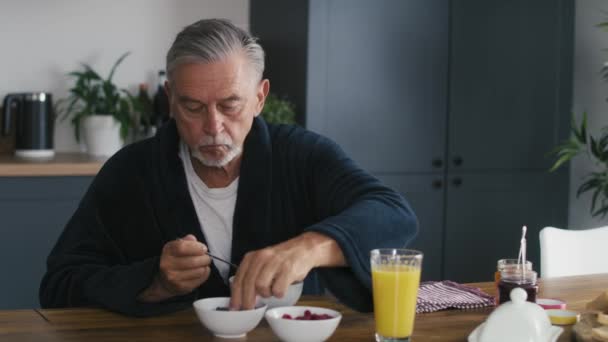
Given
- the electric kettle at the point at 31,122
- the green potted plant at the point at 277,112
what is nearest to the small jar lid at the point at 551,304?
the green potted plant at the point at 277,112

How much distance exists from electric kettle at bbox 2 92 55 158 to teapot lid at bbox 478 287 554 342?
2.63 m

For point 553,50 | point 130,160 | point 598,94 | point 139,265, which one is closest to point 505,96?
point 553,50

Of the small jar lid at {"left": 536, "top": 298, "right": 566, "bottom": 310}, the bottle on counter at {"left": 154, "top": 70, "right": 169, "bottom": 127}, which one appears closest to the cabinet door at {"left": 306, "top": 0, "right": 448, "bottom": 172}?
the bottle on counter at {"left": 154, "top": 70, "right": 169, "bottom": 127}

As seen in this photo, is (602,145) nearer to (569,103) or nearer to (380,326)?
(569,103)

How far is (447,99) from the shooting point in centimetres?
401

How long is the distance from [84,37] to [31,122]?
0.46m

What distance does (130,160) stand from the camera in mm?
2180

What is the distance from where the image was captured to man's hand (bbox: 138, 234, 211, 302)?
5.49ft

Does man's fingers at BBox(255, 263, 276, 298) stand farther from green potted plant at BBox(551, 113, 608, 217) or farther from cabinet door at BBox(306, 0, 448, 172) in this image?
green potted plant at BBox(551, 113, 608, 217)

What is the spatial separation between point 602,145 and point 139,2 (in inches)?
79.9

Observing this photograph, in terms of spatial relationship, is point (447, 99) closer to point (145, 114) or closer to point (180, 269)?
point (145, 114)

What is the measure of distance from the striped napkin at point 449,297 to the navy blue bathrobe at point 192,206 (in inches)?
4.7

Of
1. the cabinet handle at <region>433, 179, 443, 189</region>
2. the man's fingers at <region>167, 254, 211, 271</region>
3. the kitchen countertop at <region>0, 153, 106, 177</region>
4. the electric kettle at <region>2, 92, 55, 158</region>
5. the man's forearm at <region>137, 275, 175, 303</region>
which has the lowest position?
the cabinet handle at <region>433, 179, 443, 189</region>

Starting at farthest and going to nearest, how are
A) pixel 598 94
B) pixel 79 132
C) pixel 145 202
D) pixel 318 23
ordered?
1. pixel 598 94
2. pixel 79 132
3. pixel 318 23
4. pixel 145 202
